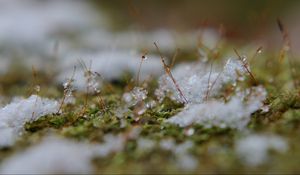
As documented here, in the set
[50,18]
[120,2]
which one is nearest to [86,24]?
[50,18]

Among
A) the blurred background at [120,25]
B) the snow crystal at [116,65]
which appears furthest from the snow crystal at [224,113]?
the snow crystal at [116,65]

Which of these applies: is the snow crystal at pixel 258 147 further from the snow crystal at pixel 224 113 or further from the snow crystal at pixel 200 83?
the snow crystal at pixel 200 83

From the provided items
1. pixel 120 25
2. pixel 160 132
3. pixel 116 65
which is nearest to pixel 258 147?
pixel 160 132

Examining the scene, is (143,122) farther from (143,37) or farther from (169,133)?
(143,37)

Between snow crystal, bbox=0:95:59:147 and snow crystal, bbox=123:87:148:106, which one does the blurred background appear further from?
snow crystal, bbox=0:95:59:147

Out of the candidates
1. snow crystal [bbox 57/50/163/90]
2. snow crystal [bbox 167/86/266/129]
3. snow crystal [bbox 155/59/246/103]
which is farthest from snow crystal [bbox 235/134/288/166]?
snow crystal [bbox 57/50/163/90]

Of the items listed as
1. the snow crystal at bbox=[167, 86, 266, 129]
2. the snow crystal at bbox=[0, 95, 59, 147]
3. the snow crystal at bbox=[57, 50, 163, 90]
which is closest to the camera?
the snow crystal at bbox=[167, 86, 266, 129]
